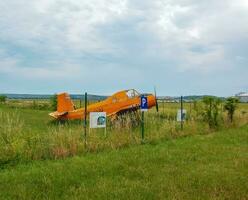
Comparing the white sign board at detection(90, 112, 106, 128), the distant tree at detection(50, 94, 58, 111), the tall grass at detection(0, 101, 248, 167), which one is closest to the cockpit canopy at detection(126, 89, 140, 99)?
the tall grass at detection(0, 101, 248, 167)

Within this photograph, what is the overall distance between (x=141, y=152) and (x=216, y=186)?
3995 millimetres

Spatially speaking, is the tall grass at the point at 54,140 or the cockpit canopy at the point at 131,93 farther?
the cockpit canopy at the point at 131,93

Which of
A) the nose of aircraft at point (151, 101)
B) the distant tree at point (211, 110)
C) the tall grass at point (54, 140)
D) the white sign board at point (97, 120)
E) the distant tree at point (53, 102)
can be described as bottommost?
the tall grass at point (54, 140)

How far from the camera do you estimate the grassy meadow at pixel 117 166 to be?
6.87 metres

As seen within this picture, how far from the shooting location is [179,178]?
25.9 ft

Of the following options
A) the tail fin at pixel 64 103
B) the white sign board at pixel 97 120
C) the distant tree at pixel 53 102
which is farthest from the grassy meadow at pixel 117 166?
the distant tree at pixel 53 102

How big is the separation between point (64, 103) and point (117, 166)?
20990 mm

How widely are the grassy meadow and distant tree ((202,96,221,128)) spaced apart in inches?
196

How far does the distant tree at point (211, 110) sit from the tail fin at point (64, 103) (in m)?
11.6

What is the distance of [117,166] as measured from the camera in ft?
29.6

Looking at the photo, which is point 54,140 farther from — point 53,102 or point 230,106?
point 53,102

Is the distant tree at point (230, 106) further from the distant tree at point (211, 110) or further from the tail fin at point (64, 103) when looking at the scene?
the tail fin at point (64, 103)

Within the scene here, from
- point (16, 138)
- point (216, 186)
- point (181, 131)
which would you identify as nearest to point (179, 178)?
point (216, 186)

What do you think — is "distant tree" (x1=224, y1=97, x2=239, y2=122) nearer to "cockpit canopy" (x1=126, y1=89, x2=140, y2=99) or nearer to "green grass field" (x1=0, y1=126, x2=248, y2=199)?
"cockpit canopy" (x1=126, y1=89, x2=140, y2=99)
